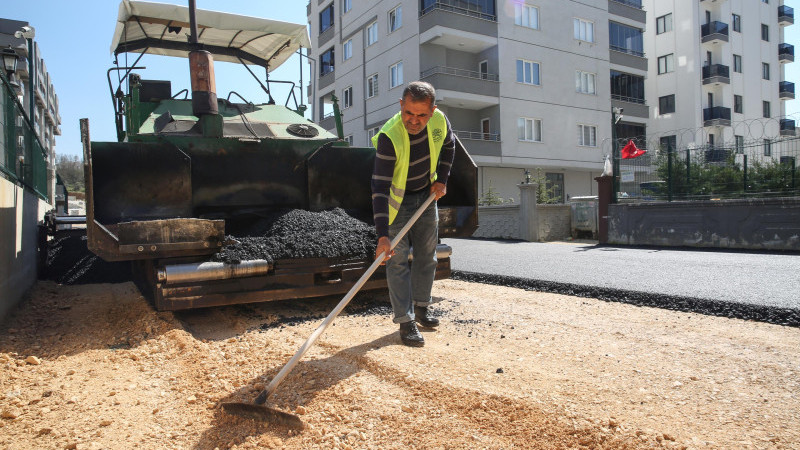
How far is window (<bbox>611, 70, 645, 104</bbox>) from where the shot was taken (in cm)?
2745

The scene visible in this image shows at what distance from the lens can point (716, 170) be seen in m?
10.2

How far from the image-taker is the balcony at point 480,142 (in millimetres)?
21688

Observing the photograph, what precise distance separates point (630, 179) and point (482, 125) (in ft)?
40.4

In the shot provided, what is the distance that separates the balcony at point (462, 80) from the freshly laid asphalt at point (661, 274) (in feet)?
41.9

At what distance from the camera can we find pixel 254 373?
2.76m

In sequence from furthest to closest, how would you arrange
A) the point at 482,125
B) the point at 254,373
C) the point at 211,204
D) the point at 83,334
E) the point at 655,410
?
the point at 482,125
the point at 211,204
the point at 83,334
the point at 254,373
the point at 655,410

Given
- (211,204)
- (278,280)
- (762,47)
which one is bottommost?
(278,280)

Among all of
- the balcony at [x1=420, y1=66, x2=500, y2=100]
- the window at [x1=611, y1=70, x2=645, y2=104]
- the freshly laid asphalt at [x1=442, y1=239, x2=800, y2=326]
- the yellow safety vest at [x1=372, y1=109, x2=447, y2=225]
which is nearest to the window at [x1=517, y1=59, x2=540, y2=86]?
the balcony at [x1=420, y1=66, x2=500, y2=100]

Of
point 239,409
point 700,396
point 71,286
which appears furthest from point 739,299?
point 71,286

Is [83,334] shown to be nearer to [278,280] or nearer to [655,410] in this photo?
[278,280]

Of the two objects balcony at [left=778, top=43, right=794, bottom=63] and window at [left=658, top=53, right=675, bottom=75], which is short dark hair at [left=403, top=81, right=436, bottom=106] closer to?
window at [left=658, top=53, right=675, bottom=75]

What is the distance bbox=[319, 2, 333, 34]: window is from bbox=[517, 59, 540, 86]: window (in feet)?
A: 37.1

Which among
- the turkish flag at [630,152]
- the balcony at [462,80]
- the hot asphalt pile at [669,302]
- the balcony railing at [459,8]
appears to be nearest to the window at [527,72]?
the balcony at [462,80]

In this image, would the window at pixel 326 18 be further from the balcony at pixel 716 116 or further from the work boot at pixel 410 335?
the work boot at pixel 410 335
